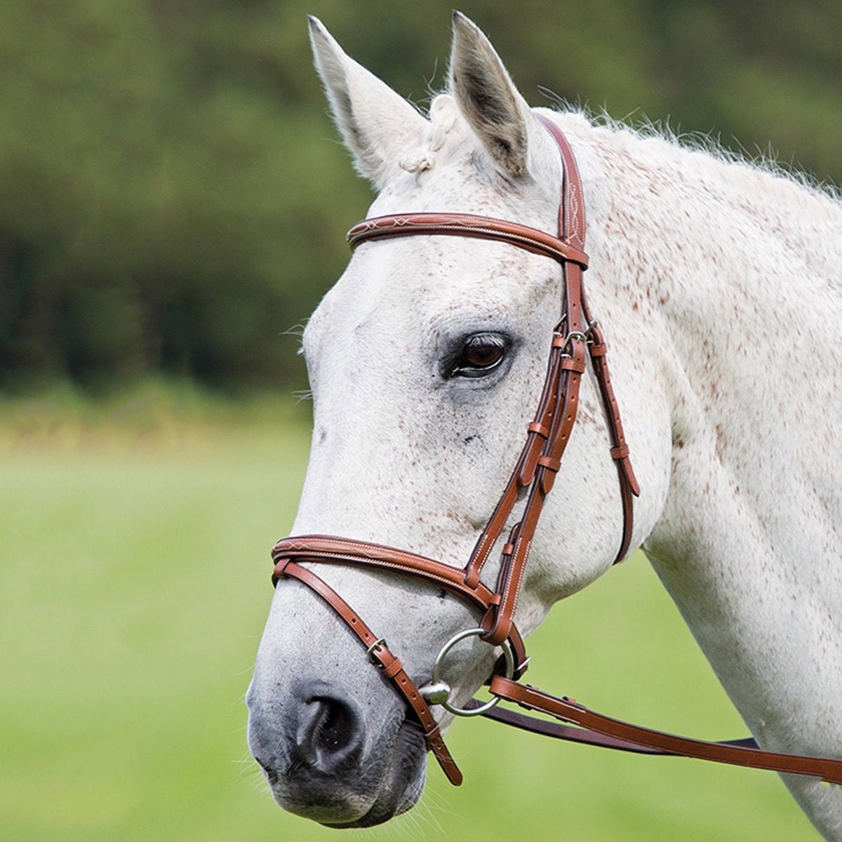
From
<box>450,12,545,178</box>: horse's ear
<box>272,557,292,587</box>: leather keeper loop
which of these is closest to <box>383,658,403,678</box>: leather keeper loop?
<box>272,557,292,587</box>: leather keeper loop

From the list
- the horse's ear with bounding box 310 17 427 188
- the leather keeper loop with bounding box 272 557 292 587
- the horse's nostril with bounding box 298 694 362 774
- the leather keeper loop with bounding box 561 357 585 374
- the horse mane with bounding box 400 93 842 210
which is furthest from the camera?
the horse's ear with bounding box 310 17 427 188

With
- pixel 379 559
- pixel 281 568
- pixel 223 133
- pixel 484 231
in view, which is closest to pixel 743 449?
pixel 484 231

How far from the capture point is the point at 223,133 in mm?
29844

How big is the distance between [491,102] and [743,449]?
97 cm

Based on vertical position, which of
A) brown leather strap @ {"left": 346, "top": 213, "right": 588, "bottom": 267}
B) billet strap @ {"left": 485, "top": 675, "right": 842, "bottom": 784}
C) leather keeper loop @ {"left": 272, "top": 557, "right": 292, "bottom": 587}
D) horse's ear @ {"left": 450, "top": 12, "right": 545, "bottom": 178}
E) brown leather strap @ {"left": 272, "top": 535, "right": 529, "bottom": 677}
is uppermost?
horse's ear @ {"left": 450, "top": 12, "right": 545, "bottom": 178}

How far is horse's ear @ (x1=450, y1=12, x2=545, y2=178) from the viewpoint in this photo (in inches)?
94.0

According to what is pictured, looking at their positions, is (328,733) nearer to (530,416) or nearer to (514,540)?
(514,540)

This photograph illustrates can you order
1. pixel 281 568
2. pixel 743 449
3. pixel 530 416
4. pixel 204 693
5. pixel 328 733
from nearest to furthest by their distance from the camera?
pixel 328 733
pixel 281 568
pixel 530 416
pixel 743 449
pixel 204 693

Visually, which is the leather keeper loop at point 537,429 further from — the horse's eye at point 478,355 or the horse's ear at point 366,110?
the horse's ear at point 366,110

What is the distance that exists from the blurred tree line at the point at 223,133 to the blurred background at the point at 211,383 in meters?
0.07

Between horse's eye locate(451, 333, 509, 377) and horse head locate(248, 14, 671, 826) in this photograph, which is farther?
horse's eye locate(451, 333, 509, 377)

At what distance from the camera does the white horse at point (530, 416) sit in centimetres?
225

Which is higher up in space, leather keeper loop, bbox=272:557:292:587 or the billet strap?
leather keeper loop, bbox=272:557:292:587

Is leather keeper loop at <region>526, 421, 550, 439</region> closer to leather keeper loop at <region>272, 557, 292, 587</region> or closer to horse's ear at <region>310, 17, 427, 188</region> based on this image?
leather keeper loop at <region>272, 557, 292, 587</region>
